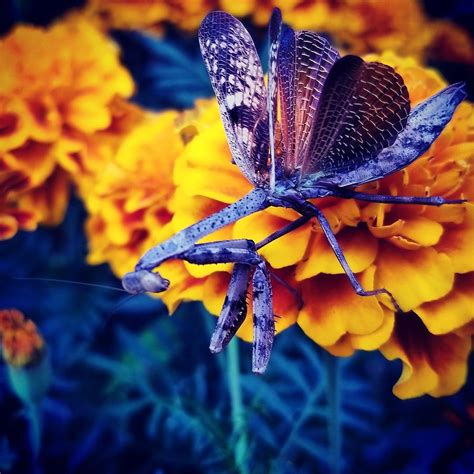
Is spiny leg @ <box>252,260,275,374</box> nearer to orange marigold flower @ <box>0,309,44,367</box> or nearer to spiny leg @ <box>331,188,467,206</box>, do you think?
spiny leg @ <box>331,188,467,206</box>

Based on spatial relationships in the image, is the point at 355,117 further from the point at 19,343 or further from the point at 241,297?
the point at 19,343

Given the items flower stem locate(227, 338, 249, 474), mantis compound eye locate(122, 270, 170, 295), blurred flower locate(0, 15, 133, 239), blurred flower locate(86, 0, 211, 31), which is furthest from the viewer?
blurred flower locate(86, 0, 211, 31)

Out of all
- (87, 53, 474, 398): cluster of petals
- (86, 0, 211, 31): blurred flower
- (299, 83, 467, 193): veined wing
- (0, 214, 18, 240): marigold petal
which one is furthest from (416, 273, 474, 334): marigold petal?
(86, 0, 211, 31): blurred flower

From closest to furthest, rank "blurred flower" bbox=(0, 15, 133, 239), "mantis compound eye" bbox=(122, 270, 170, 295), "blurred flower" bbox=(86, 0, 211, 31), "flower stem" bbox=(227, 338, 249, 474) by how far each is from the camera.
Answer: "mantis compound eye" bbox=(122, 270, 170, 295) → "flower stem" bbox=(227, 338, 249, 474) → "blurred flower" bbox=(0, 15, 133, 239) → "blurred flower" bbox=(86, 0, 211, 31)

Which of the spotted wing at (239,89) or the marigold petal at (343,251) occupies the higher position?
the spotted wing at (239,89)

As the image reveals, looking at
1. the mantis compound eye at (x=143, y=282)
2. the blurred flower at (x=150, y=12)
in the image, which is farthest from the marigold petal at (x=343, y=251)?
the blurred flower at (x=150, y=12)

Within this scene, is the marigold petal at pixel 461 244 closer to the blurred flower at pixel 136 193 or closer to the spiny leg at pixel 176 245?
the spiny leg at pixel 176 245

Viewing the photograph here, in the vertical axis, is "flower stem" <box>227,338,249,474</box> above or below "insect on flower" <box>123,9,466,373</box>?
below
